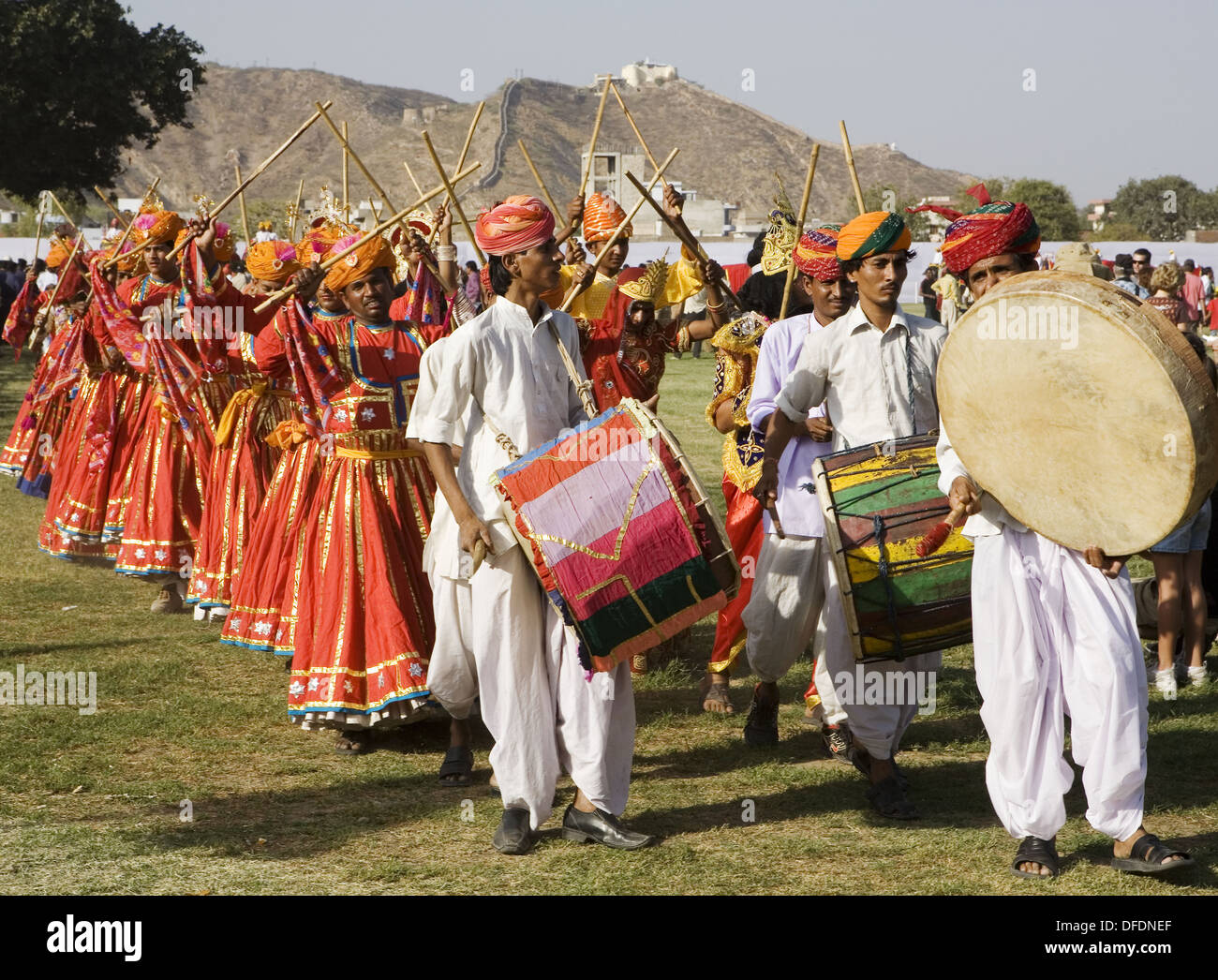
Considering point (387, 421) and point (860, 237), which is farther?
point (387, 421)

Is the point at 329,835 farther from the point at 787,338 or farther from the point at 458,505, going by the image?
the point at 787,338

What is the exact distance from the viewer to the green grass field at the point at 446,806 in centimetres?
500

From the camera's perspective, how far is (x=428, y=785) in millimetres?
6141

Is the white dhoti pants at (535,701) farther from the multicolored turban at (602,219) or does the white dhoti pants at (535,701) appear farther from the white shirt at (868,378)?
the multicolored turban at (602,219)

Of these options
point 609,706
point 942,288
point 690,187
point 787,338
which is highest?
point 690,187

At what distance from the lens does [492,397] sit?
533cm

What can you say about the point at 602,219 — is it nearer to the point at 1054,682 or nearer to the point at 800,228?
the point at 800,228

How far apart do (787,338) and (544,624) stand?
66.8 inches

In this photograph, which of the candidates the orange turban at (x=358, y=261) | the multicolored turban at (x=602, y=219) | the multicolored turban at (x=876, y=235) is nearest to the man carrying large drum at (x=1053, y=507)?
the multicolored turban at (x=876, y=235)

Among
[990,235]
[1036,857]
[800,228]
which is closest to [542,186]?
[800,228]

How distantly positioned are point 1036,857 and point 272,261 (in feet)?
16.0
